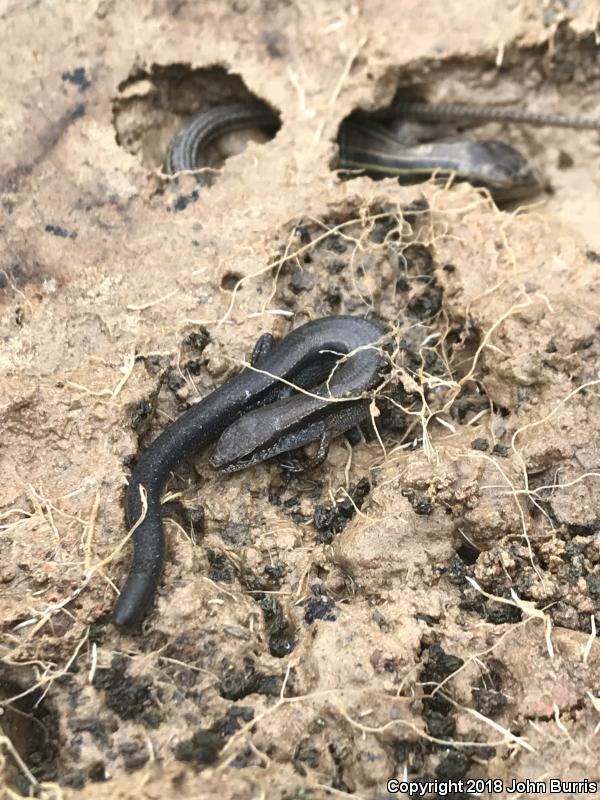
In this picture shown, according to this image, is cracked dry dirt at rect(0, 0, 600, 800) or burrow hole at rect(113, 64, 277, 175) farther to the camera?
burrow hole at rect(113, 64, 277, 175)

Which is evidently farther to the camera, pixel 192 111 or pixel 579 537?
pixel 192 111

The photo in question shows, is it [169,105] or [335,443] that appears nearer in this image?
[335,443]

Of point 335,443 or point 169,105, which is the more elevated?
point 169,105

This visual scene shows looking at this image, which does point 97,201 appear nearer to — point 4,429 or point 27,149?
point 27,149

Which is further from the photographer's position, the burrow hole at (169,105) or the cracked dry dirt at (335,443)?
the burrow hole at (169,105)

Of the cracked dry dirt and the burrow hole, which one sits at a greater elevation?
the burrow hole

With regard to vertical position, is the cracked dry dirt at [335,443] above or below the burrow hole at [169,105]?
below

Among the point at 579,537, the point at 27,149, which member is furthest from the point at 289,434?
the point at 27,149

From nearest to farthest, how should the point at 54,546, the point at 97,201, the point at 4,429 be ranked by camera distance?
the point at 54,546
the point at 4,429
the point at 97,201
